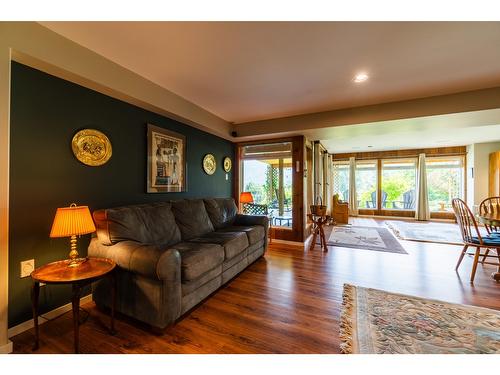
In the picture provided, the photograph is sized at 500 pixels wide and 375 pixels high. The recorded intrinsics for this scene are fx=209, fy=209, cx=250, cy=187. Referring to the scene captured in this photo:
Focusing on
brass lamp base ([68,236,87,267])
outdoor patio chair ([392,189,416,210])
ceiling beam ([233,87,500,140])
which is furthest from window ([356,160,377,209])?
brass lamp base ([68,236,87,267])

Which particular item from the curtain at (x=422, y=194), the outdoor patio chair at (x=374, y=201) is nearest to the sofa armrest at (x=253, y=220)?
the outdoor patio chair at (x=374, y=201)

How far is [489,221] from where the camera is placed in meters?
2.49

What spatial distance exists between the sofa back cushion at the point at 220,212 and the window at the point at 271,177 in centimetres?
110

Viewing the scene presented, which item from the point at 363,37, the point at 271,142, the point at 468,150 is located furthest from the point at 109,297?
the point at 468,150

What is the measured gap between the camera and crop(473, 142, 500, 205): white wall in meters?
6.06

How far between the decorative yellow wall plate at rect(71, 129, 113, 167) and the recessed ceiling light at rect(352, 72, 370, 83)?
115 inches

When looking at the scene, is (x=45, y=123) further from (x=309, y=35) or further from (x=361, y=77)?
(x=361, y=77)

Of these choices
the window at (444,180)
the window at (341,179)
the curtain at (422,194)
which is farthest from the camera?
the window at (341,179)

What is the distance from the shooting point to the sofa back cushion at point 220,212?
3.29m

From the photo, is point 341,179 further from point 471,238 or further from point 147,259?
point 147,259

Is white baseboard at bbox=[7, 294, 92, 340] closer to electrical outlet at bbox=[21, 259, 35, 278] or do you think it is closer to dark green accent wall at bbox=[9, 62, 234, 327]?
dark green accent wall at bbox=[9, 62, 234, 327]

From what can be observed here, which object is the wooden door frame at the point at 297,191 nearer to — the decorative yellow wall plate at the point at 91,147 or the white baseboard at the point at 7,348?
the decorative yellow wall plate at the point at 91,147

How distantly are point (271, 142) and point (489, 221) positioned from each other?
11.2 ft

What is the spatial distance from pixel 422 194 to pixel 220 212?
7.41m
